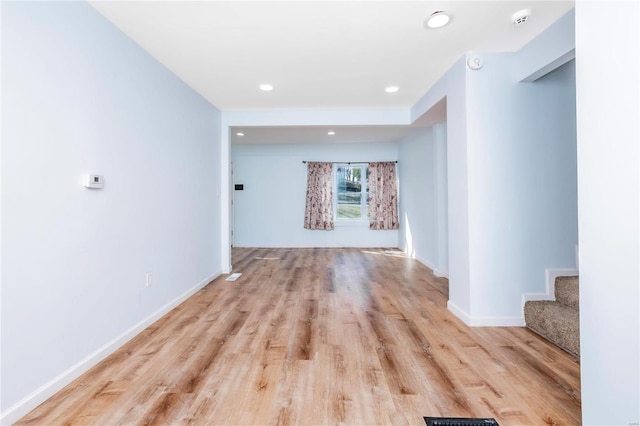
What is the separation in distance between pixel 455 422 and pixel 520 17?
2.50m

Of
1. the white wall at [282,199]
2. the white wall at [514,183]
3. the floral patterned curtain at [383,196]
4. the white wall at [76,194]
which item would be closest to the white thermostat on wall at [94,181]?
the white wall at [76,194]

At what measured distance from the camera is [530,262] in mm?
2502

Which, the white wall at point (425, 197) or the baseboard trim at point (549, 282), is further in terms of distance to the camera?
the white wall at point (425, 197)

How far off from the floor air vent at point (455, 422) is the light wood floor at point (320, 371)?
4 cm

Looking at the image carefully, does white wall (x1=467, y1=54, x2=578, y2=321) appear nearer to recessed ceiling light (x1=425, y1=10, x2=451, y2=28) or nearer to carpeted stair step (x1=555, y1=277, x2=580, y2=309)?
carpeted stair step (x1=555, y1=277, x2=580, y2=309)

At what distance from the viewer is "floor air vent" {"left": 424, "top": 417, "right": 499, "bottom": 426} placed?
53.2 inches

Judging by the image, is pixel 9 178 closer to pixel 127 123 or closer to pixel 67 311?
pixel 67 311

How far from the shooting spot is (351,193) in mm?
7012

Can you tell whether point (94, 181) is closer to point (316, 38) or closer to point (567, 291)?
point (316, 38)

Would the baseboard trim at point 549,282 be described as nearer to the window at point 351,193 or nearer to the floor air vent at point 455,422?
the floor air vent at point 455,422

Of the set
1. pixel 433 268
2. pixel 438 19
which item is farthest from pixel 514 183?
pixel 433 268

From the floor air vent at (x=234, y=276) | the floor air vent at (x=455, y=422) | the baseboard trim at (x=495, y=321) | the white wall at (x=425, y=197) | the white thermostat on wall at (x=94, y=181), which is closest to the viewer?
the floor air vent at (x=455, y=422)

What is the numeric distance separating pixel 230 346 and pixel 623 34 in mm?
2592

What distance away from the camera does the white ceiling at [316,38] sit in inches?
74.7
